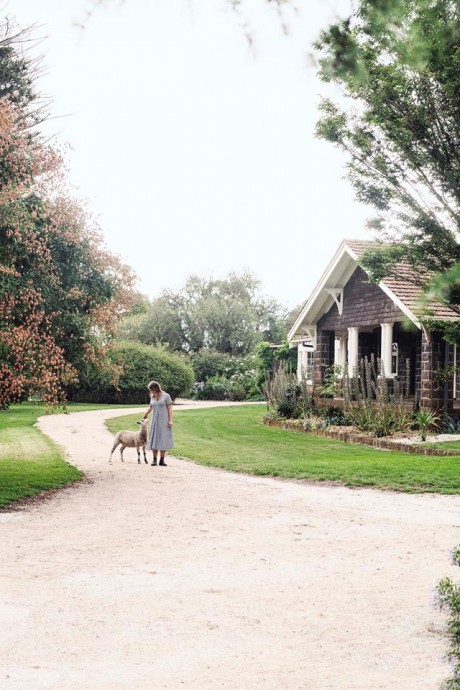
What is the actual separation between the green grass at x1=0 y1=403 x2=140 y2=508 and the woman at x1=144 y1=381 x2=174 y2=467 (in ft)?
5.28

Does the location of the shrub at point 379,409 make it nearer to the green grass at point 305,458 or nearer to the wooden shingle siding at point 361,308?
the green grass at point 305,458

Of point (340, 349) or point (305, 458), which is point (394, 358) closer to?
point (340, 349)

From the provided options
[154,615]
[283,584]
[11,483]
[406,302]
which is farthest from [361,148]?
[406,302]

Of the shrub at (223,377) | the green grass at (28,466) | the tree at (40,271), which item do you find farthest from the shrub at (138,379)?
the tree at (40,271)

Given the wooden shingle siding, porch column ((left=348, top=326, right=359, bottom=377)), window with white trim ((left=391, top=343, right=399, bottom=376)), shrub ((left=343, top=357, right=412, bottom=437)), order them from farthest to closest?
1. window with white trim ((left=391, top=343, right=399, bottom=376))
2. porch column ((left=348, top=326, right=359, bottom=377))
3. the wooden shingle siding
4. shrub ((left=343, top=357, right=412, bottom=437))

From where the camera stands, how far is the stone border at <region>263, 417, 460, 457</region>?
17.3m

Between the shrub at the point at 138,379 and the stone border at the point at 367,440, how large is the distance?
17087mm

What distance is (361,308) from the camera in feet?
82.1

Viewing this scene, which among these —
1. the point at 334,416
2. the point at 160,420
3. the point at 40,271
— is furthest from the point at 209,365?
the point at 40,271

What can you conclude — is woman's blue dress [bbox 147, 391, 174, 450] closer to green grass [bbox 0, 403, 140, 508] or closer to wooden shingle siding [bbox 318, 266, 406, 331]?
green grass [bbox 0, 403, 140, 508]

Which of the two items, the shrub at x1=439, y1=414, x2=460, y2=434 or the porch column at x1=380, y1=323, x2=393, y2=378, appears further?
the porch column at x1=380, y1=323, x2=393, y2=378

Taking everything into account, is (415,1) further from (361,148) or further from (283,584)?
(361,148)

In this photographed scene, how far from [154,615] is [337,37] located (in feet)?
14.3

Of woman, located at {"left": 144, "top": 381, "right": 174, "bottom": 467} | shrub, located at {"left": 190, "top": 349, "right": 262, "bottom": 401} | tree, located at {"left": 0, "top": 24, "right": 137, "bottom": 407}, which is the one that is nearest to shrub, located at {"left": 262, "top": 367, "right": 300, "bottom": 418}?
woman, located at {"left": 144, "top": 381, "right": 174, "bottom": 467}
